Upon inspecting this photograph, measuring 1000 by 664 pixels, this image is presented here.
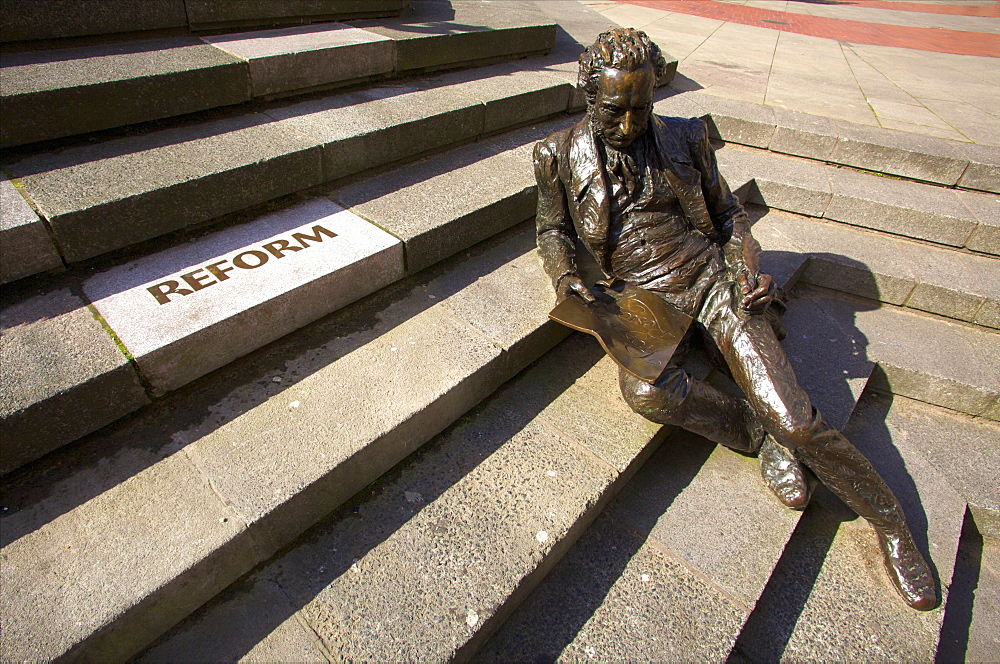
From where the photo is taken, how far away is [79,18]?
11.5 ft

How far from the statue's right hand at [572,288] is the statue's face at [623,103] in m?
0.70

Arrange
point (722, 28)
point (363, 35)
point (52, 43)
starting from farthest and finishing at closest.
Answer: point (722, 28) → point (363, 35) → point (52, 43)

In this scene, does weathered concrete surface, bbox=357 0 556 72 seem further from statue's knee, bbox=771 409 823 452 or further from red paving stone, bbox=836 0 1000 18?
red paving stone, bbox=836 0 1000 18

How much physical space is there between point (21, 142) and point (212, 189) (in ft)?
3.34

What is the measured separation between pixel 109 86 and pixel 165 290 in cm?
141

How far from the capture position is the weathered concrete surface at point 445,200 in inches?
125

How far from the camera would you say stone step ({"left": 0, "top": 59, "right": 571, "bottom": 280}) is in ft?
8.38

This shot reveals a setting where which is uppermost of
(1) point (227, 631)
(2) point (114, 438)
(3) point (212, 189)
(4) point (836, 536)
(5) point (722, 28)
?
(5) point (722, 28)

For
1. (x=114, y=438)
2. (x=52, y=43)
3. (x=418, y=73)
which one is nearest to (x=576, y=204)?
(x=114, y=438)

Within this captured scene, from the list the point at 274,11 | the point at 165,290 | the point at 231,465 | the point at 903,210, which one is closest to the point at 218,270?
the point at 165,290

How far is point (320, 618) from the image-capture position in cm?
193

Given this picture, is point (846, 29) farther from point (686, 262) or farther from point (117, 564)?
point (117, 564)


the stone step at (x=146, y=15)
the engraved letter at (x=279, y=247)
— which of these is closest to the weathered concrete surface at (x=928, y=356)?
the engraved letter at (x=279, y=247)

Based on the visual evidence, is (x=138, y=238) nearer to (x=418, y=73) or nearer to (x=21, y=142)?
(x=21, y=142)
